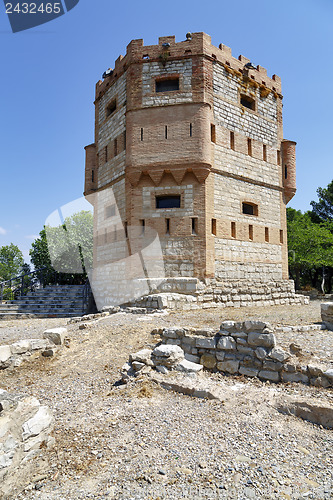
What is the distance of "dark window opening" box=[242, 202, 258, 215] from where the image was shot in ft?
51.1

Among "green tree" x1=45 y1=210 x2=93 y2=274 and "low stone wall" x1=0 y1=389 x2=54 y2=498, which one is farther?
A: "green tree" x1=45 y1=210 x2=93 y2=274

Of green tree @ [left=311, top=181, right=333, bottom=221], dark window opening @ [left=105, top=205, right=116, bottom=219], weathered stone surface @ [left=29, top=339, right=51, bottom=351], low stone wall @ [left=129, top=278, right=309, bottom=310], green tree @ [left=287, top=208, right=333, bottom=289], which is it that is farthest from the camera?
green tree @ [left=311, top=181, right=333, bottom=221]

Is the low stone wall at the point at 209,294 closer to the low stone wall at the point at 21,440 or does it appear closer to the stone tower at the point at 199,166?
the stone tower at the point at 199,166

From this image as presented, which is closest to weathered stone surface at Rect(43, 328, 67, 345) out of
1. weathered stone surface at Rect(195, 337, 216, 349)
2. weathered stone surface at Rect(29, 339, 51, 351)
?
weathered stone surface at Rect(29, 339, 51, 351)

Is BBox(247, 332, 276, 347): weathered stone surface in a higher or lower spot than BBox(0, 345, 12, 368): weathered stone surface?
higher

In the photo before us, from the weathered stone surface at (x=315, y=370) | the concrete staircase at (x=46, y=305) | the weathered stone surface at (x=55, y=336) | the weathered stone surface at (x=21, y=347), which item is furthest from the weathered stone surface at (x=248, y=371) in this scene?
the concrete staircase at (x=46, y=305)

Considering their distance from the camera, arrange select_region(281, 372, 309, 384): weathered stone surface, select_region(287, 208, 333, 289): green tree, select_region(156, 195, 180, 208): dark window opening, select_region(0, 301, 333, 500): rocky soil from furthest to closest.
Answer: select_region(287, 208, 333, 289): green tree → select_region(156, 195, 180, 208): dark window opening → select_region(281, 372, 309, 384): weathered stone surface → select_region(0, 301, 333, 500): rocky soil

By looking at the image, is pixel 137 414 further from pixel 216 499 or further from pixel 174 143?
pixel 174 143

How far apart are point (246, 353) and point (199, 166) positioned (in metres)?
9.55

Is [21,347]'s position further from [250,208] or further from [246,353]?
[250,208]

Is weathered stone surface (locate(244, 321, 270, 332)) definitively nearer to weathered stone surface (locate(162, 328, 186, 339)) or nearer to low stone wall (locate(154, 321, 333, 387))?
low stone wall (locate(154, 321, 333, 387))

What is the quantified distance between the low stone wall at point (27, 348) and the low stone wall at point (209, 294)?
14.8 feet

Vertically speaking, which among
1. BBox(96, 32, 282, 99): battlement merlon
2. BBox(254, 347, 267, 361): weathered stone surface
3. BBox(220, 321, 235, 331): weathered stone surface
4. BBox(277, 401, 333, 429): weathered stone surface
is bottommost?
BBox(277, 401, 333, 429): weathered stone surface

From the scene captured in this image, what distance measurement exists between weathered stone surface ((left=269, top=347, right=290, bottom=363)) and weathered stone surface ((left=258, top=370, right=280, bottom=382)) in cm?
26
